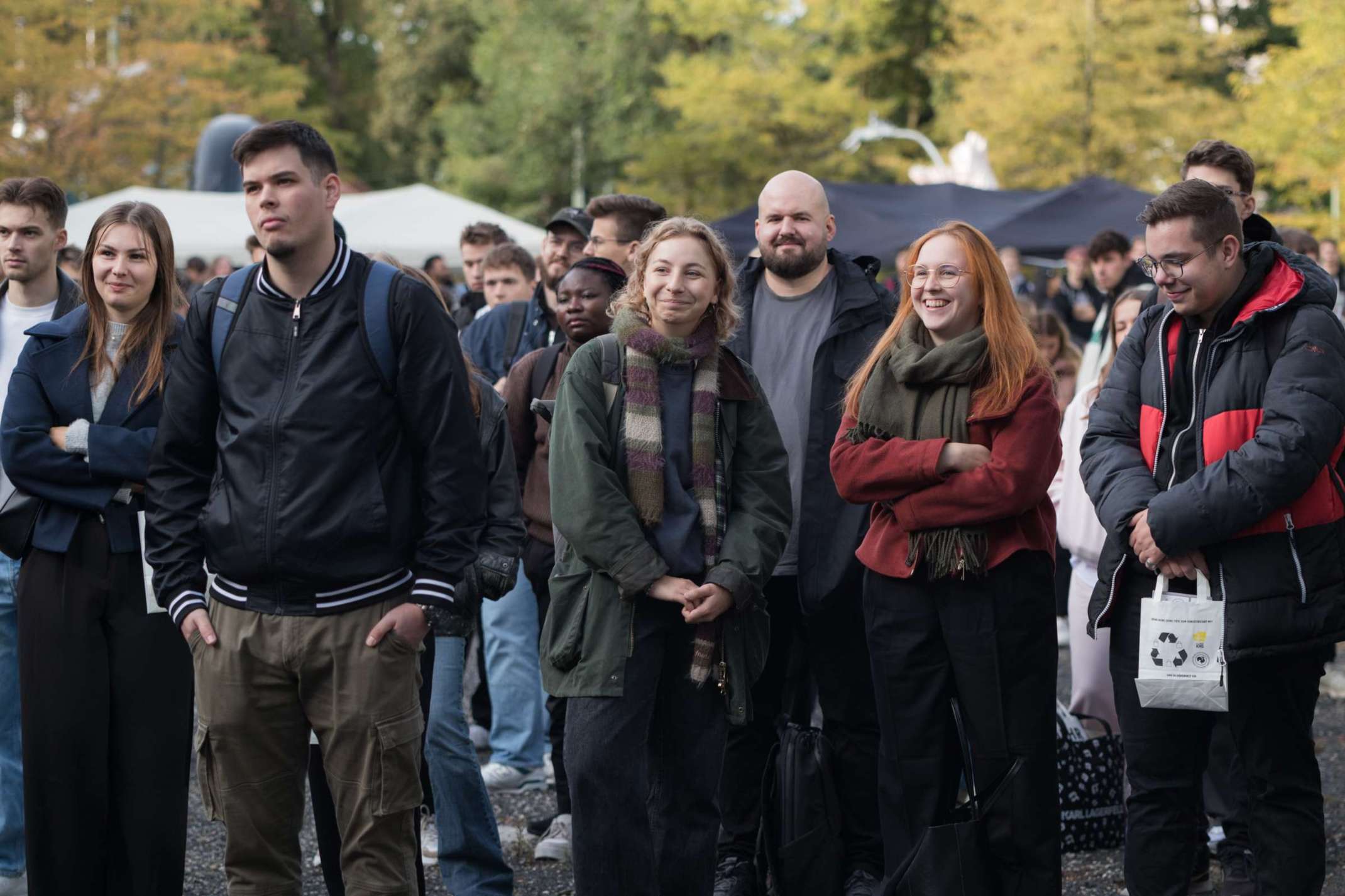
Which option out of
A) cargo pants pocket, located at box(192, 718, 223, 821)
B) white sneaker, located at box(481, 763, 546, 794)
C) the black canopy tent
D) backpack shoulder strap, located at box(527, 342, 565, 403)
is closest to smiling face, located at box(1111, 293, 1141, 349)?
backpack shoulder strap, located at box(527, 342, 565, 403)

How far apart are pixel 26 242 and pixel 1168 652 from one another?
12.8 feet

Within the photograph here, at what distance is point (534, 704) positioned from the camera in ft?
22.0

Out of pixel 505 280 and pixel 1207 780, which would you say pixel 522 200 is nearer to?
pixel 505 280

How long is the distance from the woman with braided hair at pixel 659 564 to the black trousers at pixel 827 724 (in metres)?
0.75

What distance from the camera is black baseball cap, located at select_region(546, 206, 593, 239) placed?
6.78 metres

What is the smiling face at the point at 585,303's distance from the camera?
5.56 metres

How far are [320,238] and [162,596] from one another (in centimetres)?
100

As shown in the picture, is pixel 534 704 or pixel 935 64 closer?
pixel 534 704

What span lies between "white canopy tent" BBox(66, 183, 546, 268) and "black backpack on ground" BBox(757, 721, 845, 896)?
13973 millimetres

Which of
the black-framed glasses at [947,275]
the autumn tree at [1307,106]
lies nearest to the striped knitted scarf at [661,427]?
the black-framed glasses at [947,275]

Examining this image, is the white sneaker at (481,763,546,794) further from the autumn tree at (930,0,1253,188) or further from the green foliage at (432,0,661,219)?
the green foliage at (432,0,661,219)

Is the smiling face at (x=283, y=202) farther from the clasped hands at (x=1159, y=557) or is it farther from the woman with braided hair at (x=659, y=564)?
the clasped hands at (x=1159, y=557)

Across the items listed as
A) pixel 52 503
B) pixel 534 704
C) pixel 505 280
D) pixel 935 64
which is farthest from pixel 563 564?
pixel 935 64

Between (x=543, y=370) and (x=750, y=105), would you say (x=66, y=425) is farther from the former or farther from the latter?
(x=750, y=105)
